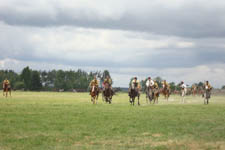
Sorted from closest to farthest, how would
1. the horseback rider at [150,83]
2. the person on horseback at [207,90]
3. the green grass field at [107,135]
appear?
the green grass field at [107,135], the horseback rider at [150,83], the person on horseback at [207,90]

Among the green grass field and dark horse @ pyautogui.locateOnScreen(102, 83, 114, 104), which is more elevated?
dark horse @ pyautogui.locateOnScreen(102, 83, 114, 104)

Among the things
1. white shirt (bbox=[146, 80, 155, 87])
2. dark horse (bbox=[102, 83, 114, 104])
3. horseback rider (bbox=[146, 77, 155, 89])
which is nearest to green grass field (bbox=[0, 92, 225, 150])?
horseback rider (bbox=[146, 77, 155, 89])

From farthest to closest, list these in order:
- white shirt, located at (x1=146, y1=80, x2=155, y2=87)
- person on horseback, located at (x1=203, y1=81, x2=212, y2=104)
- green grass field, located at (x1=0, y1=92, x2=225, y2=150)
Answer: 1. person on horseback, located at (x1=203, y1=81, x2=212, y2=104)
2. white shirt, located at (x1=146, y1=80, x2=155, y2=87)
3. green grass field, located at (x1=0, y1=92, x2=225, y2=150)

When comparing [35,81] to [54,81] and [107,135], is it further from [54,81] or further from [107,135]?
[107,135]

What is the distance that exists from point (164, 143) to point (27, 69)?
151120 mm

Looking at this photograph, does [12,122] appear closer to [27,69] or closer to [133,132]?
[133,132]

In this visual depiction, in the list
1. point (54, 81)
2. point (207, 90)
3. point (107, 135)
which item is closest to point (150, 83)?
point (207, 90)

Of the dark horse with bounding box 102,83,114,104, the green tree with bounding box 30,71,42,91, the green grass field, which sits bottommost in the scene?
the green grass field

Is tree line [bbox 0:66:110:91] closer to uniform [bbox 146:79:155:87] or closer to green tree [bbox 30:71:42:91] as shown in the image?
green tree [bbox 30:71:42:91]

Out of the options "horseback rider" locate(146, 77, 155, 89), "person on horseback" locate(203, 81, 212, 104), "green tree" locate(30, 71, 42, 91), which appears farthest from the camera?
"green tree" locate(30, 71, 42, 91)

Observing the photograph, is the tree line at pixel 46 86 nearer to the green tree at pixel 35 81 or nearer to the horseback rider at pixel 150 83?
the green tree at pixel 35 81

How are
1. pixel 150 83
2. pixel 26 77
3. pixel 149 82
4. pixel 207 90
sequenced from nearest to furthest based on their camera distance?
pixel 149 82 → pixel 150 83 → pixel 207 90 → pixel 26 77

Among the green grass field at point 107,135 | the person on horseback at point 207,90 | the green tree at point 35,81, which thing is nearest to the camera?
the green grass field at point 107,135

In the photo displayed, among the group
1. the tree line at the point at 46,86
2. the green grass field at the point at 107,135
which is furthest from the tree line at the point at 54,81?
the green grass field at the point at 107,135
